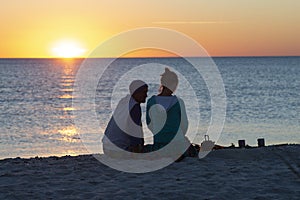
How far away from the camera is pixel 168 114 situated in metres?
9.56

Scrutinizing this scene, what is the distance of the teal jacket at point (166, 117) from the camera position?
9562 millimetres

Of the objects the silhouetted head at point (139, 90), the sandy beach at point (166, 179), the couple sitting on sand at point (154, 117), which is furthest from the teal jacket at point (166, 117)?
the sandy beach at point (166, 179)

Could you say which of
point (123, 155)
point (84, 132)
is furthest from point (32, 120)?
point (123, 155)

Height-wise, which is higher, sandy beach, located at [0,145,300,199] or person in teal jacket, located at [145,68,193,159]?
person in teal jacket, located at [145,68,193,159]

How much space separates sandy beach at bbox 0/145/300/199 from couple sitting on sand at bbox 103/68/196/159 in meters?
0.52

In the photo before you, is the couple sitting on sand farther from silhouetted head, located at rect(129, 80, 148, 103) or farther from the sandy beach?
the sandy beach

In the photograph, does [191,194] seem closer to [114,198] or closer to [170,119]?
[114,198]

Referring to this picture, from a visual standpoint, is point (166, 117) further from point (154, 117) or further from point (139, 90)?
point (139, 90)

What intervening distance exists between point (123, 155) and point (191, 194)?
8.14 feet

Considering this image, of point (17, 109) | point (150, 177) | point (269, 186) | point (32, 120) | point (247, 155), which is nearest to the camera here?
point (269, 186)

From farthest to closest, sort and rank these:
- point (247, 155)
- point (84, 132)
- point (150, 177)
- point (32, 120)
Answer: point (32, 120), point (84, 132), point (247, 155), point (150, 177)

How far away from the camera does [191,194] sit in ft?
25.1

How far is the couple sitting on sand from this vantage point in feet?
31.3

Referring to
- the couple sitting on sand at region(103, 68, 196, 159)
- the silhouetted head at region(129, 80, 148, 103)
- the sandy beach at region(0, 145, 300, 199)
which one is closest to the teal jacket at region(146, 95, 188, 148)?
the couple sitting on sand at region(103, 68, 196, 159)
